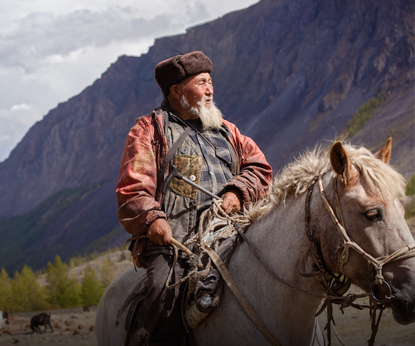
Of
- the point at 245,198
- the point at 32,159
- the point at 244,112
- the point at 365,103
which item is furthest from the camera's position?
the point at 32,159

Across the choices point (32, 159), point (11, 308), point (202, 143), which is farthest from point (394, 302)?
point (32, 159)

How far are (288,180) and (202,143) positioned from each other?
3.19 feet

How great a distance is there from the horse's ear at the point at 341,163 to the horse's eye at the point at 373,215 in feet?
0.57

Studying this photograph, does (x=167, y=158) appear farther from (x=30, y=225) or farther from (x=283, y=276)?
(x=30, y=225)

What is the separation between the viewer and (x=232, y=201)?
2.82 meters

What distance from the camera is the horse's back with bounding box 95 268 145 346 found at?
320 centimetres

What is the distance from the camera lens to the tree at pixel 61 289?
32878mm

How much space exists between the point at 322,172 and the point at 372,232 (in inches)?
16.7

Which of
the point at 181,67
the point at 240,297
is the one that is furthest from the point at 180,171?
the point at 240,297

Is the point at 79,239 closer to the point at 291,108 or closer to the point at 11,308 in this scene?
the point at 291,108

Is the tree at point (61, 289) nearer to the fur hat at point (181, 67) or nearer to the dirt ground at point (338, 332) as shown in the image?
the dirt ground at point (338, 332)

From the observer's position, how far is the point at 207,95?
3242 millimetres

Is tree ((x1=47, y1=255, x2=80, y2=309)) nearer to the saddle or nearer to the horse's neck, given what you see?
the saddle

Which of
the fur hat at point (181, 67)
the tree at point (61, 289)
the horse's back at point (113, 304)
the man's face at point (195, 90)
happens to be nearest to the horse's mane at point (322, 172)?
the man's face at point (195, 90)
